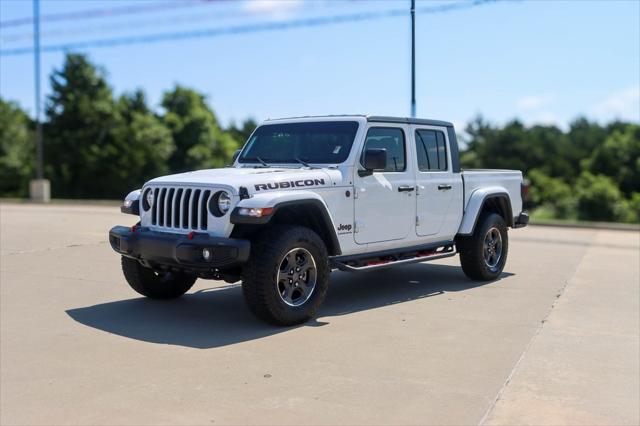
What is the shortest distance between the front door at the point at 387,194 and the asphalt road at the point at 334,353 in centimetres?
77

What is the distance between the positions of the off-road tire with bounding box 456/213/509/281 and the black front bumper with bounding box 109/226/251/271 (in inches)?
142

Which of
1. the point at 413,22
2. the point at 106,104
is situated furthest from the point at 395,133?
the point at 106,104

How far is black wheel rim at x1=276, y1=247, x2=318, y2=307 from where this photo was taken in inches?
240

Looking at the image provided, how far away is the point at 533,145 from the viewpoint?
2395 inches

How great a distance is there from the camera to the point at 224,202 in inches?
230

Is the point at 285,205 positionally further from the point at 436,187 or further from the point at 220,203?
the point at 436,187

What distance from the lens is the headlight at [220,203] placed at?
5.84 metres

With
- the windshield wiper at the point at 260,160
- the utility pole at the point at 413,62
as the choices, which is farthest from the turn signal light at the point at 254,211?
the utility pole at the point at 413,62

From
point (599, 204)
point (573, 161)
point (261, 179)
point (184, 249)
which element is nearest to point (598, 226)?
point (261, 179)

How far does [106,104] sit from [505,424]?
4266cm

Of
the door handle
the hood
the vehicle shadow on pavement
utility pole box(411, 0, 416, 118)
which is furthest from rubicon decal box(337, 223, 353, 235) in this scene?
utility pole box(411, 0, 416, 118)

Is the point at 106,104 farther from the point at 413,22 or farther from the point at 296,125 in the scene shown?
the point at 296,125

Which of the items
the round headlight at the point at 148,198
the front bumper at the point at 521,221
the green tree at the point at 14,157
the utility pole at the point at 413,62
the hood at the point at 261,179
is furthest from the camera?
the green tree at the point at 14,157

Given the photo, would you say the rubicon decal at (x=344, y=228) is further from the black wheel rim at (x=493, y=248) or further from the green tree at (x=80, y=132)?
the green tree at (x=80, y=132)
